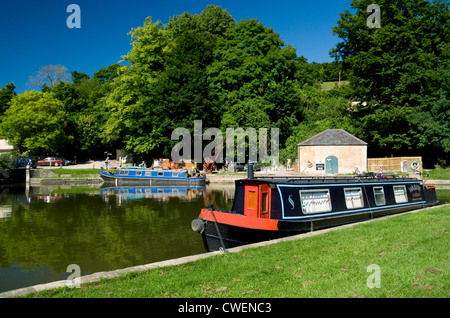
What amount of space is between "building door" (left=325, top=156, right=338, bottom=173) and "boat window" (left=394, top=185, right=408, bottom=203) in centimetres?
2119

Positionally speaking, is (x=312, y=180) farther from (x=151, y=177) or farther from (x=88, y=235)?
(x=151, y=177)

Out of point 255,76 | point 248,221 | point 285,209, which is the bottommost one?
point 248,221

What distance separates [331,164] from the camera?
1463 inches

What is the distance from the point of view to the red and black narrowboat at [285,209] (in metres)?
10.3

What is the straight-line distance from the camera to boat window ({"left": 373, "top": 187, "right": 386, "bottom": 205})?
47.2 feet

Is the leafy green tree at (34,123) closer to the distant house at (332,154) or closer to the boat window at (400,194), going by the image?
the distant house at (332,154)

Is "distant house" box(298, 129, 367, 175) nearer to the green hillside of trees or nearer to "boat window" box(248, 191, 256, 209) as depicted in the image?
the green hillside of trees

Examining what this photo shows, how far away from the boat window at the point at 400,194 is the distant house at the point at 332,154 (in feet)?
67.8

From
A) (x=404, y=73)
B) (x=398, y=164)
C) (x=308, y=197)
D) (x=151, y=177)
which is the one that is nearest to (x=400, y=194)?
(x=308, y=197)

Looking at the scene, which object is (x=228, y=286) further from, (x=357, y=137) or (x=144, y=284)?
(x=357, y=137)

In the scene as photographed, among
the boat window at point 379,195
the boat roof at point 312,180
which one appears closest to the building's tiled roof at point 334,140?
the boat roof at point 312,180

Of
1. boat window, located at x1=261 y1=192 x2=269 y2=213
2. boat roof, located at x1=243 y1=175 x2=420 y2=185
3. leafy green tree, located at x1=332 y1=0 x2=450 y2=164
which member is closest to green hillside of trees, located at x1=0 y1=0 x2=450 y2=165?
leafy green tree, located at x1=332 y1=0 x2=450 y2=164
